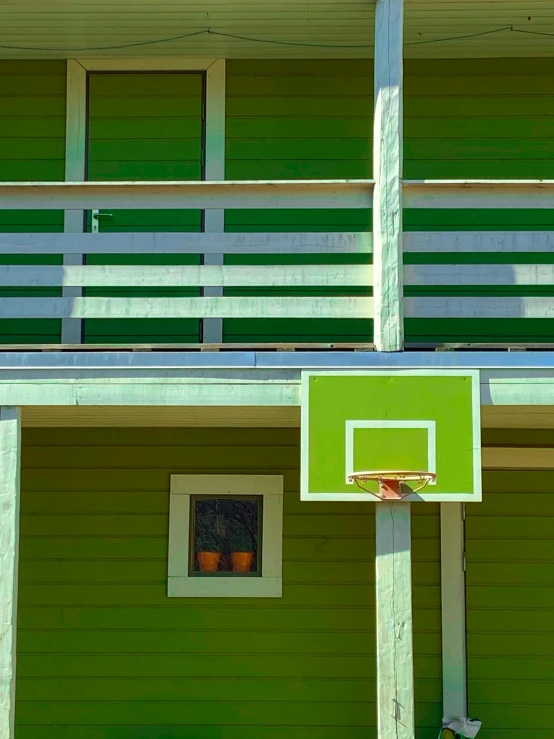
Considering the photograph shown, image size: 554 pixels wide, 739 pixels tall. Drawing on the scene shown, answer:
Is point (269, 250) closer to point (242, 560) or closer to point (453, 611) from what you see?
point (242, 560)

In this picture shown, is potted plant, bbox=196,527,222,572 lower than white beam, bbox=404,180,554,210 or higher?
lower

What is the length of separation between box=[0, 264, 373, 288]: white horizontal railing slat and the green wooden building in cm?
56

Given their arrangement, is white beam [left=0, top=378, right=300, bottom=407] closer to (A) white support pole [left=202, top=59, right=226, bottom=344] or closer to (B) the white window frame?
(B) the white window frame

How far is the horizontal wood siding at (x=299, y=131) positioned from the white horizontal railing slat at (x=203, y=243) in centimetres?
158

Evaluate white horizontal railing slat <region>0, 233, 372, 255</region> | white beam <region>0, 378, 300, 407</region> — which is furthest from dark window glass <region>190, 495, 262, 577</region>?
white horizontal railing slat <region>0, 233, 372, 255</region>

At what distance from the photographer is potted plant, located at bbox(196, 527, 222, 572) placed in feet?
24.7

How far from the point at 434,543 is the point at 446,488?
1.91 metres

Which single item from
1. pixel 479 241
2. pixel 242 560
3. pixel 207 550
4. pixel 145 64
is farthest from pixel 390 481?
pixel 145 64

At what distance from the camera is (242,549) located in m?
7.55

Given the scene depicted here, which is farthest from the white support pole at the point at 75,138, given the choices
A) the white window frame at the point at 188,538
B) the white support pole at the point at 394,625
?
the white support pole at the point at 394,625

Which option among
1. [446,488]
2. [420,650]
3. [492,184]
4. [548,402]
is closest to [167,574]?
[420,650]

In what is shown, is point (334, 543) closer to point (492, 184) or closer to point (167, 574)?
point (167, 574)

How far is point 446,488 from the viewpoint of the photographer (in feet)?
18.6

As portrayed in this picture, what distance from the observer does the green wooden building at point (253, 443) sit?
7297 millimetres
